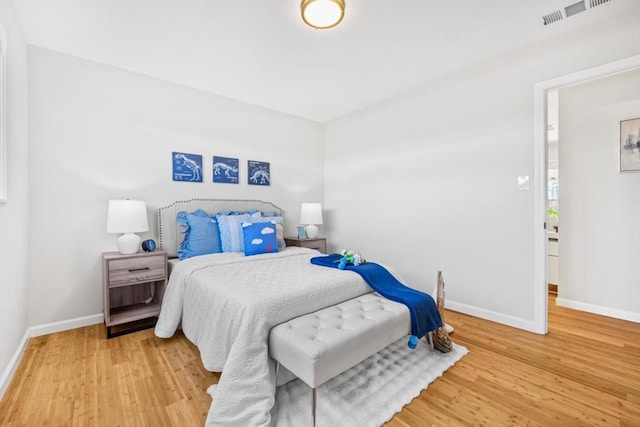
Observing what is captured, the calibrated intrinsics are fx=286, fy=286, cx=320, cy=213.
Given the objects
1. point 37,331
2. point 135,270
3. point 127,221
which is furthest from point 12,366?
point 127,221

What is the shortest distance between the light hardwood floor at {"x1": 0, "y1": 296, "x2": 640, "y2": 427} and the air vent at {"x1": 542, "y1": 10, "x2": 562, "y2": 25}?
2.59m

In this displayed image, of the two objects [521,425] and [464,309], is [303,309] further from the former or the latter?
[464,309]

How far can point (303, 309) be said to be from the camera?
184 centimetres

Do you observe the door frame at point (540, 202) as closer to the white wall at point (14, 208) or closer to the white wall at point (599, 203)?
the white wall at point (599, 203)

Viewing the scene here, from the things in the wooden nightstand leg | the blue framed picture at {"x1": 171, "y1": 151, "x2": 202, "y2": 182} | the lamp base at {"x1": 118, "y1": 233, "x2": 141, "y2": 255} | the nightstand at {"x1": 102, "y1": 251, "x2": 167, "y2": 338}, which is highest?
the blue framed picture at {"x1": 171, "y1": 151, "x2": 202, "y2": 182}

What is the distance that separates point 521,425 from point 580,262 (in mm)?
2526

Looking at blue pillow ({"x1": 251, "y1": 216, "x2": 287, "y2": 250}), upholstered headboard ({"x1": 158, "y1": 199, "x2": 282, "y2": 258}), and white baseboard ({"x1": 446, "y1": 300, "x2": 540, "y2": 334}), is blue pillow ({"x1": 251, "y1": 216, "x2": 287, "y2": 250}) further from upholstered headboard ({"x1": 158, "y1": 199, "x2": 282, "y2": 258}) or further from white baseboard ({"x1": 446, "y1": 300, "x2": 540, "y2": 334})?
white baseboard ({"x1": 446, "y1": 300, "x2": 540, "y2": 334})

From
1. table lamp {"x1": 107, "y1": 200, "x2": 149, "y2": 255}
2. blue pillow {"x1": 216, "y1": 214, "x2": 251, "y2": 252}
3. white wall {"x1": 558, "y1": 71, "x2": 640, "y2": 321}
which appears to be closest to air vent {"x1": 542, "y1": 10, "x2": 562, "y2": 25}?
white wall {"x1": 558, "y1": 71, "x2": 640, "y2": 321}

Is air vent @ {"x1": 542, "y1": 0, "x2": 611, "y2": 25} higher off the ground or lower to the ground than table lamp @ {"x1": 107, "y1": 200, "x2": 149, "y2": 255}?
higher

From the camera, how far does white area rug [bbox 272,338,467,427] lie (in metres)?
1.52

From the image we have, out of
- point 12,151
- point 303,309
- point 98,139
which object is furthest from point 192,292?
point 98,139

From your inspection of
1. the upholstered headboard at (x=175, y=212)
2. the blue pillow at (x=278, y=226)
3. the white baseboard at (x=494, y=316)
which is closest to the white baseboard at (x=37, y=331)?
the upholstered headboard at (x=175, y=212)

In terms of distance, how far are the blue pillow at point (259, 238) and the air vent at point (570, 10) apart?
3.01 metres

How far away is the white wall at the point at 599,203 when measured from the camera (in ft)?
9.28
